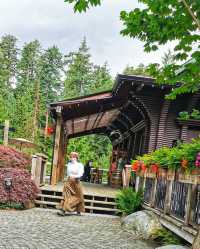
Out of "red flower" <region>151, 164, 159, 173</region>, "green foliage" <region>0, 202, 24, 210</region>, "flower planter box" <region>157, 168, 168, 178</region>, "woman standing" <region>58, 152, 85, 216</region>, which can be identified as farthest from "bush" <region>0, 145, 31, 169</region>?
Answer: "flower planter box" <region>157, 168, 168, 178</region>

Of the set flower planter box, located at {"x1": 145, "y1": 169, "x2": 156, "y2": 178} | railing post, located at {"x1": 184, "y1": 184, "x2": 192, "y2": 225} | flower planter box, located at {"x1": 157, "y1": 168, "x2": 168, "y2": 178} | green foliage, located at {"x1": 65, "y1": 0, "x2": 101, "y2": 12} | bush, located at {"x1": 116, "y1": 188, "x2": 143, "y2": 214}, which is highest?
green foliage, located at {"x1": 65, "y1": 0, "x2": 101, "y2": 12}

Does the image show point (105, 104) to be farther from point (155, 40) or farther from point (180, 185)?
point (155, 40)

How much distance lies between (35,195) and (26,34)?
93.0 m

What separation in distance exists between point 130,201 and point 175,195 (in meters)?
3.91

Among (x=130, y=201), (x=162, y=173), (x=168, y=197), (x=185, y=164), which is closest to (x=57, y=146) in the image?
(x=130, y=201)

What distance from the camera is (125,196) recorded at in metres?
13.6

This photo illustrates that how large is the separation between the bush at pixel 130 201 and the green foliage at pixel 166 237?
3.23 m

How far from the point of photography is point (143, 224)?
10.4 meters

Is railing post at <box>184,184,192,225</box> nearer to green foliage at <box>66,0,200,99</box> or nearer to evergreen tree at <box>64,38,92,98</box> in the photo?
green foliage at <box>66,0,200,99</box>

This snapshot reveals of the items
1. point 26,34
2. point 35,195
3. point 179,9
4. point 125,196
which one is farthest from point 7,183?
point 26,34

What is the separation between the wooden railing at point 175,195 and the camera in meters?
8.36

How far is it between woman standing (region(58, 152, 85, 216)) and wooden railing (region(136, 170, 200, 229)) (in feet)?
6.65

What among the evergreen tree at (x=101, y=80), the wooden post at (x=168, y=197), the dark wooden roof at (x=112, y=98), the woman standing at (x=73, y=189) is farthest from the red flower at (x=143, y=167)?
the evergreen tree at (x=101, y=80)

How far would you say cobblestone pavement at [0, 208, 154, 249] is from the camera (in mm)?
8055
